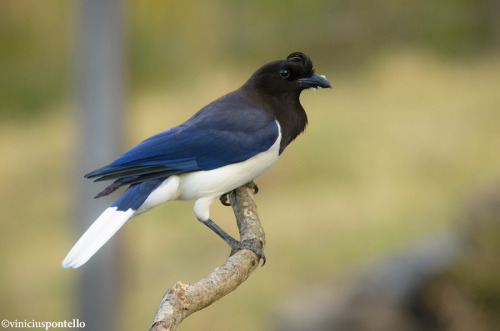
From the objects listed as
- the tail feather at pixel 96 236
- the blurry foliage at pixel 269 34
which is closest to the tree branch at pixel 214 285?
the tail feather at pixel 96 236

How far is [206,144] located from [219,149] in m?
0.07

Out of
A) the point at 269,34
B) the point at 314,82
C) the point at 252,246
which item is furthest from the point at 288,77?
the point at 269,34

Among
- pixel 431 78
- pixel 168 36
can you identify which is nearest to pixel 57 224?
pixel 168 36

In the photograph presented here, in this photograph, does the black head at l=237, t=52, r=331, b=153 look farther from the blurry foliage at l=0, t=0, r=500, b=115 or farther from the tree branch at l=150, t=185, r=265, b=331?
the blurry foliage at l=0, t=0, r=500, b=115

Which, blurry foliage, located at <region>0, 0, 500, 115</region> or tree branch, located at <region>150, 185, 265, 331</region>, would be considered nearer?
tree branch, located at <region>150, 185, 265, 331</region>

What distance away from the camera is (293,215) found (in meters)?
7.54

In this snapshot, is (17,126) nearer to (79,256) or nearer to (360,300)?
(360,300)

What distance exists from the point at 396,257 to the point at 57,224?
374 centimetres

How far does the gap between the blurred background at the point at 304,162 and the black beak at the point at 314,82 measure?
1.63 metres

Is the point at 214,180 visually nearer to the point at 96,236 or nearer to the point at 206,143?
the point at 206,143

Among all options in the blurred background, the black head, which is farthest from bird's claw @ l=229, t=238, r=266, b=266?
the blurred background

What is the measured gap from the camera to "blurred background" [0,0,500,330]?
551 centimetres

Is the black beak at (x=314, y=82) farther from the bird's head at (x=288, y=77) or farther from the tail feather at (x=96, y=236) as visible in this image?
the tail feather at (x=96, y=236)

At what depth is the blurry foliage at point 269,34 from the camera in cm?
970
